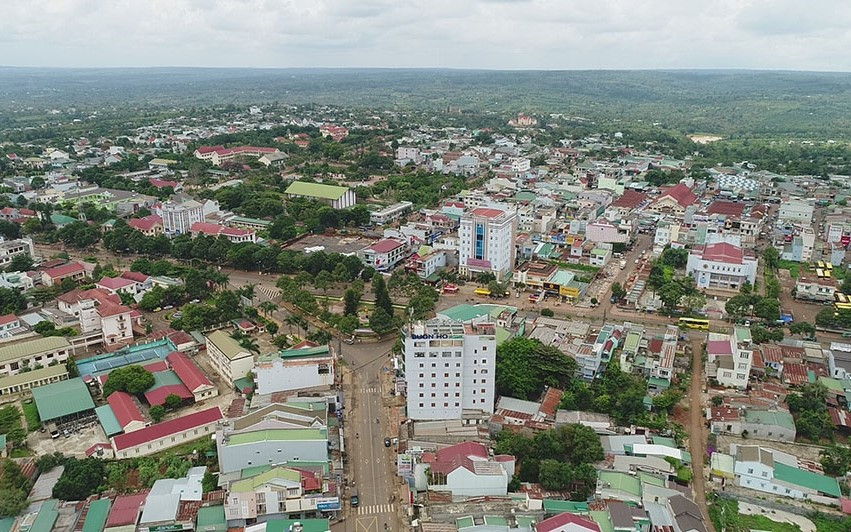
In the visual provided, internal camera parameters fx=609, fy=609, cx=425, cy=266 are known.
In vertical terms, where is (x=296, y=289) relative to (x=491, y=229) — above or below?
below

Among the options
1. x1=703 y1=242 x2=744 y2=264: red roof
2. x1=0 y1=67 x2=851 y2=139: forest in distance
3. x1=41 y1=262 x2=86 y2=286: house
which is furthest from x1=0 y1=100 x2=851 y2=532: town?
x1=0 y1=67 x2=851 y2=139: forest in distance

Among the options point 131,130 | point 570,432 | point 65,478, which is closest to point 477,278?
point 570,432

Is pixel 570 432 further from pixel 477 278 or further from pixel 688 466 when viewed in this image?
pixel 477 278

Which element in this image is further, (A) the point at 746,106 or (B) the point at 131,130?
(A) the point at 746,106

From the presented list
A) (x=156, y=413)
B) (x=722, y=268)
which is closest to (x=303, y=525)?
(x=156, y=413)

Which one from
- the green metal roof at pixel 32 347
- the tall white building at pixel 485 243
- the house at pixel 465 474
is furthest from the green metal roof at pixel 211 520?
the tall white building at pixel 485 243

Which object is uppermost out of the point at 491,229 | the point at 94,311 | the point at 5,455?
the point at 491,229

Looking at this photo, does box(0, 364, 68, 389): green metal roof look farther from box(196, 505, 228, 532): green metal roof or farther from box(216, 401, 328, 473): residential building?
box(196, 505, 228, 532): green metal roof
